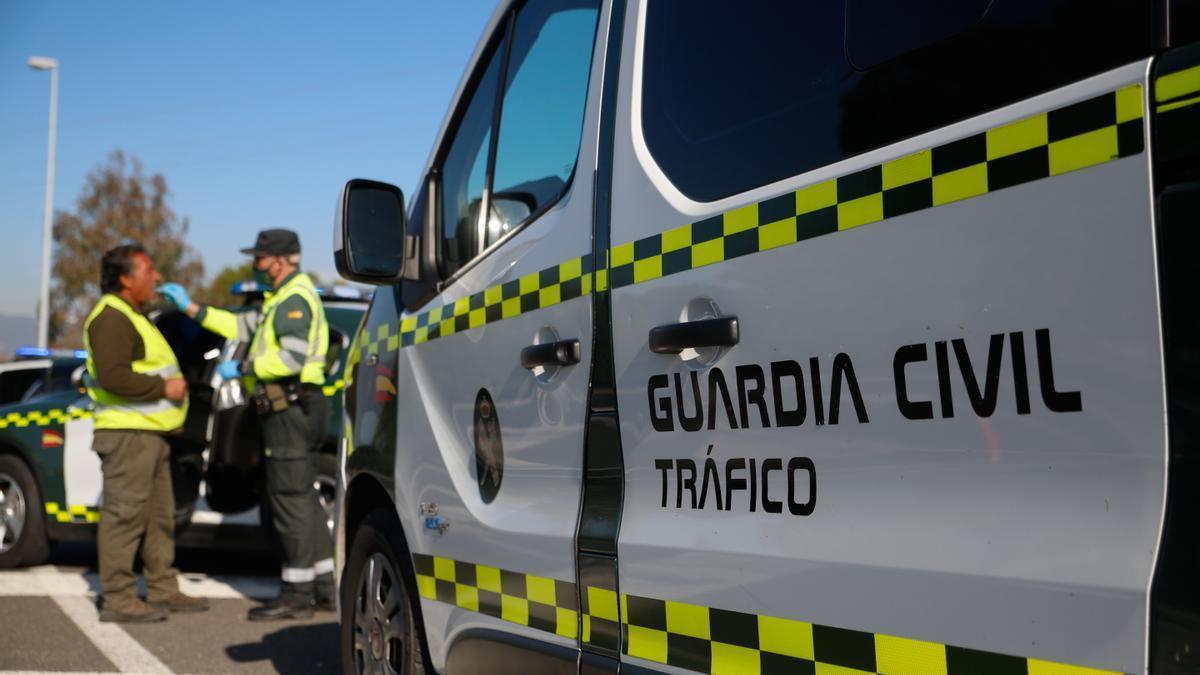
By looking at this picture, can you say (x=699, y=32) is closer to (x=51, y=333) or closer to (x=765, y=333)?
(x=765, y=333)

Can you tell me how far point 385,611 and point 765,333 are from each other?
1.86m

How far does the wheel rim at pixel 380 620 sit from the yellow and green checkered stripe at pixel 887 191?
45.1 inches

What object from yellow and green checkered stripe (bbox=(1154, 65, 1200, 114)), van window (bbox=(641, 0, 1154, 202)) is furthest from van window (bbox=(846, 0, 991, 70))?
yellow and green checkered stripe (bbox=(1154, 65, 1200, 114))

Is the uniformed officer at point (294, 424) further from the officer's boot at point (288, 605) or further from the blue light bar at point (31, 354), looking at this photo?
the blue light bar at point (31, 354)

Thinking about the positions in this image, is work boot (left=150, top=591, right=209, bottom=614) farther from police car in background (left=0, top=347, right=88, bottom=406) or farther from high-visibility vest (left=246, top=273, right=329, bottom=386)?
police car in background (left=0, top=347, right=88, bottom=406)

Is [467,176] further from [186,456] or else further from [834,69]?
[186,456]

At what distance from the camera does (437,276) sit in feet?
9.63

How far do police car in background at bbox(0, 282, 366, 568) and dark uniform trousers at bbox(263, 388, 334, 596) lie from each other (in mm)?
460

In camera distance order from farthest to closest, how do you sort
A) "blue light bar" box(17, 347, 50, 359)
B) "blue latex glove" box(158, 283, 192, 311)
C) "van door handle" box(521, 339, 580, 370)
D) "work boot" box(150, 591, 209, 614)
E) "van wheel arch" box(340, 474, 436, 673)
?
"blue light bar" box(17, 347, 50, 359) < "blue latex glove" box(158, 283, 192, 311) < "work boot" box(150, 591, 209, 614) < "van wheel arch" box(340, 474, 436, 673) < "van door handle" box(521, 339, 580, 370)

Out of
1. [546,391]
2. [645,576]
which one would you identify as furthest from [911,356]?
[546,391]

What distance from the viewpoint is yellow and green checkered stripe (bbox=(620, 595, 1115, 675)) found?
136 centimetres

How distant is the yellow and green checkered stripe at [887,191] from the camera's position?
1224 mm

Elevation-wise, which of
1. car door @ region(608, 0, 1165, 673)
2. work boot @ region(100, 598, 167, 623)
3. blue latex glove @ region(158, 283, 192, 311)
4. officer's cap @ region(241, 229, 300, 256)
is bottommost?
work boot @ region(100, 598, 167, 623)

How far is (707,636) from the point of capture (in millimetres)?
1805
